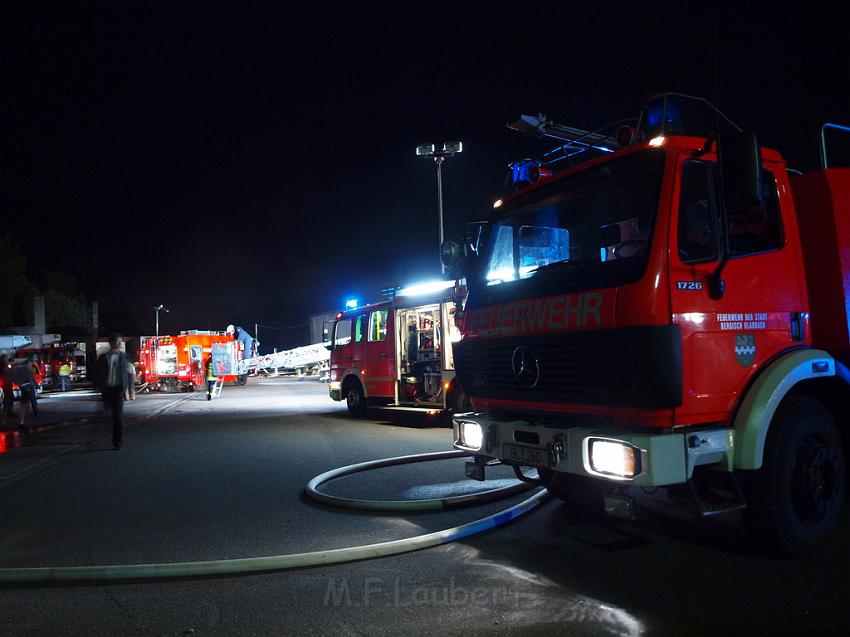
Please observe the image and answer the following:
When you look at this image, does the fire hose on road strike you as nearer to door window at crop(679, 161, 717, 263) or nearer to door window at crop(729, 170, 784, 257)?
door window at crop(679, 161, 717, 263)

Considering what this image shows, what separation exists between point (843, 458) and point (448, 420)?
931cm

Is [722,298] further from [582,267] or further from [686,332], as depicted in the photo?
[582,267]

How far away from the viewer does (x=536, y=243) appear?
17.2ft

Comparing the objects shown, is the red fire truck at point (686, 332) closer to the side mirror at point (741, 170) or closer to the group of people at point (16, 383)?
the side mirror at point (741, 170)

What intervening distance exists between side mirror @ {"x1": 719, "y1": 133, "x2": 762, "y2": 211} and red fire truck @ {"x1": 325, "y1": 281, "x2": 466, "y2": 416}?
766 centimetres

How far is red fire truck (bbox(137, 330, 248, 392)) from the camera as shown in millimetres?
29688

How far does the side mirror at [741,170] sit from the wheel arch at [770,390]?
114 cm

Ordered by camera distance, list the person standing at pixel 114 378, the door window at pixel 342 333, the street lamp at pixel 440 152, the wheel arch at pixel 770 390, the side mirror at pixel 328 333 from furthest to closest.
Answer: the street lamp at pixel 440 152
the side mirror at pixel 328 333
the door window at pixel 342 333
the person standing at pixel 114 378
the wheel arch at pixel 770 390

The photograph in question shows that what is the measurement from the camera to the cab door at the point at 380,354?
13.7 metres

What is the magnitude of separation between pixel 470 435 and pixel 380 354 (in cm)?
879

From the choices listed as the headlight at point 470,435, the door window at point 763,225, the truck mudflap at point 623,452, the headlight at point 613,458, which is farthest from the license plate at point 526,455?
the door window at point 763,225

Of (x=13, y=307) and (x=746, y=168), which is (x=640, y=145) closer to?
(x=746, y=168)

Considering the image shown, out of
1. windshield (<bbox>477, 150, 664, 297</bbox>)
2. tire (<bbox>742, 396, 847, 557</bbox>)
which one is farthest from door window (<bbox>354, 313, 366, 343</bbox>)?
tire (<bbox>742, 396, 847, 557</bbox>)

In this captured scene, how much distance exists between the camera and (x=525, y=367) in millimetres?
4824
